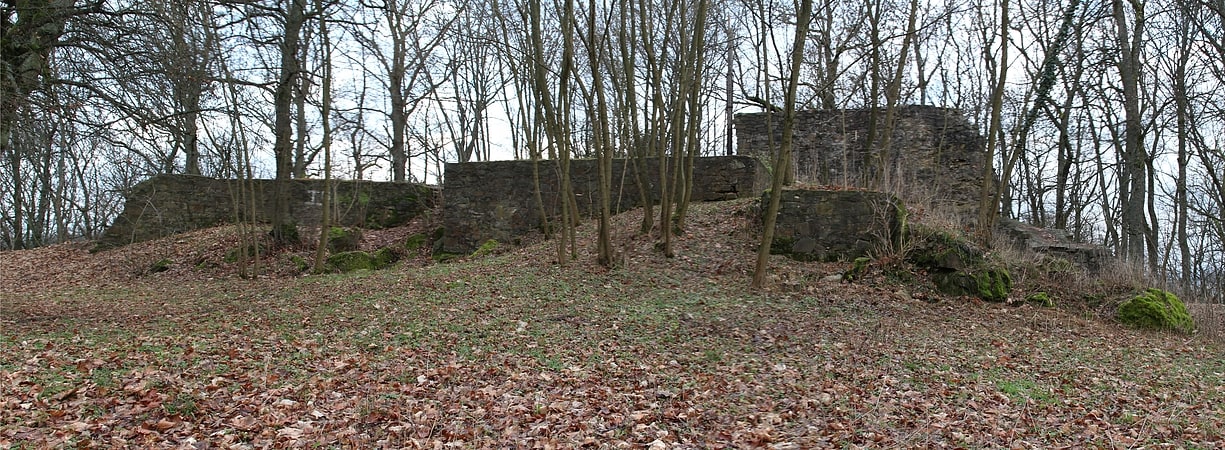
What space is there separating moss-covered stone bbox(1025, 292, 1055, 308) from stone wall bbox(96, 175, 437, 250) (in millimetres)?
12026

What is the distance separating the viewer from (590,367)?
18.4ft

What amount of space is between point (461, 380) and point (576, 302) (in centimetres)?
328

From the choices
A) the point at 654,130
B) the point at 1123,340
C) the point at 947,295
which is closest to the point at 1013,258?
the point at 947,295

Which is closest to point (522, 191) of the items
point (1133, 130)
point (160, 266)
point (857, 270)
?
point (160, 266)

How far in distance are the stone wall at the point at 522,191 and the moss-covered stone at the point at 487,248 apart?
0.32 meters

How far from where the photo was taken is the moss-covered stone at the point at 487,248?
13.4 meters

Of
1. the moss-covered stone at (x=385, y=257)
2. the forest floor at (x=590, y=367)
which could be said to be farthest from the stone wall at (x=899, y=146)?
the moss-covered stone at (x=385, y=257)

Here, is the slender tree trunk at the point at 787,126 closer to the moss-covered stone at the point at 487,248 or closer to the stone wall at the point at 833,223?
the stone wall at the point at 833,223

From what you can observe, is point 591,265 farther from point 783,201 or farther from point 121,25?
point 121,25

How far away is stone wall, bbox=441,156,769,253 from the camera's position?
45.9 feet

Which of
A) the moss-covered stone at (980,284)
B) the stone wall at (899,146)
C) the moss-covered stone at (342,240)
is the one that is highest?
the stone wall at (899,146)

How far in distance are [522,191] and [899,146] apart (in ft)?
30.6

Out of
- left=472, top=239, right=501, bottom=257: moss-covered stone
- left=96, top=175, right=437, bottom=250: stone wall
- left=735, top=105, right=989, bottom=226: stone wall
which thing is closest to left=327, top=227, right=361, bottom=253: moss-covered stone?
left=96, top=175, right=437, bottom=250: stone wall

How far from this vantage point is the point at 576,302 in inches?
326
